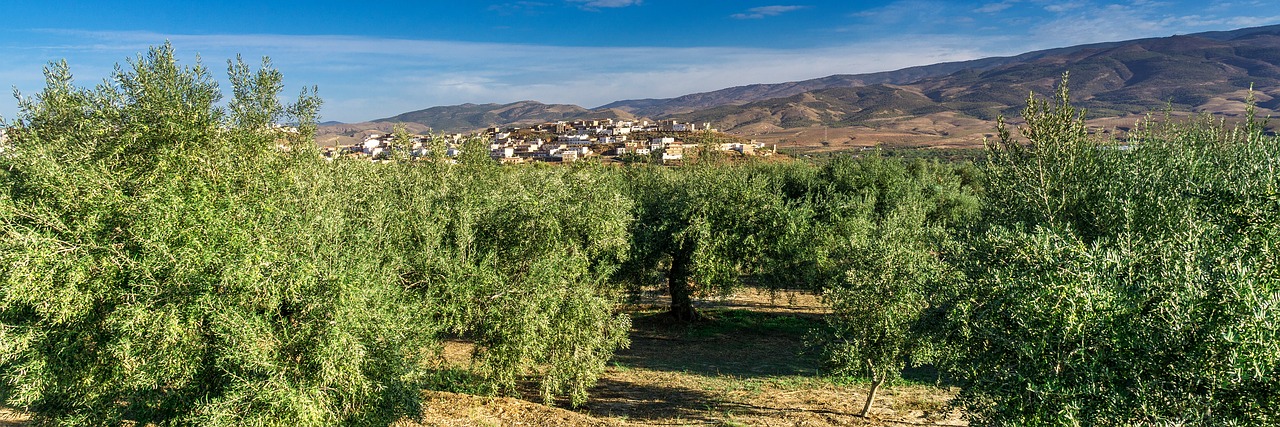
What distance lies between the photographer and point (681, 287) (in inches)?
1262

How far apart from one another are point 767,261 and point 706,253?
3.54 meters

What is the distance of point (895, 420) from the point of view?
1908 centimetres

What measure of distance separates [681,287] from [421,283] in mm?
17507

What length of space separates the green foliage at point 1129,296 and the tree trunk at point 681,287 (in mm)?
18268

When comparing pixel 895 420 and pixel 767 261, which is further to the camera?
pixel 767 261

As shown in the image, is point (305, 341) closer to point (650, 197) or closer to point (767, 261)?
point (767, 261)

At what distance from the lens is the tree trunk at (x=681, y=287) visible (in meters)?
31.2

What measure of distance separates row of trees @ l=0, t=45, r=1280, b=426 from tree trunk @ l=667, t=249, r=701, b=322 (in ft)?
38.2

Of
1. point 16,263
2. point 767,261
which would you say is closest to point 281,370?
point 16,263

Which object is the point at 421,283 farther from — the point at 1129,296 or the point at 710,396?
the point at 1129,296

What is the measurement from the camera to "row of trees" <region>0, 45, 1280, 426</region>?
8406 millimetres

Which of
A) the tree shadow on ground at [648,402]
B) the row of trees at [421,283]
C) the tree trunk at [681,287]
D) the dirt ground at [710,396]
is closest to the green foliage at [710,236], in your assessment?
the tree trunk at [681,287]

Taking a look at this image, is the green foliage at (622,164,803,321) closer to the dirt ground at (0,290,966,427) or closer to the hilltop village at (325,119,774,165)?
the dirt ground at (0,290,966,427)

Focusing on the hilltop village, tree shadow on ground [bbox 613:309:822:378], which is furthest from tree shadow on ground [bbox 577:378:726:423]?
the hilltop village
